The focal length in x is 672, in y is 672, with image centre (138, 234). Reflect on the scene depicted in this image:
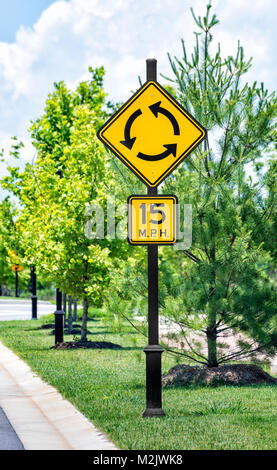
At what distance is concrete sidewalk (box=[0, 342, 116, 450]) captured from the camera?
258 inches

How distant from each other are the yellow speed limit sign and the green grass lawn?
6.62ft

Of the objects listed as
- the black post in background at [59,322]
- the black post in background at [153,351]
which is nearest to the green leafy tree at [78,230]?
the black post in background at [59,322]

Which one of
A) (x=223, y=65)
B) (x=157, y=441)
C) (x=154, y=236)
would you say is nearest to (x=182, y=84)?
(x=223, y=65)

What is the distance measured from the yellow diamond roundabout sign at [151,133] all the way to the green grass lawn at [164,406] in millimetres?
2714

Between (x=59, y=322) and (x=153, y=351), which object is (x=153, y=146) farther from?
(x=59, y=322)

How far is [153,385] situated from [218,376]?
8.21ft

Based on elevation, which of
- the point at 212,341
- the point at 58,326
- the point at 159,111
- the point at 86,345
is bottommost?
the point at 86,345

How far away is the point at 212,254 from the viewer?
33.8 ft

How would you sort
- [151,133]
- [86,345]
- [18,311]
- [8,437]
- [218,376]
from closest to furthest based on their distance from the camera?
[8,437] < [151,133] < [218,376] < [86,345] < [18,311]

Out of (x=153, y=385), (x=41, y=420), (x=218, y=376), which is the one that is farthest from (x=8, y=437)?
(x=218, y=376)

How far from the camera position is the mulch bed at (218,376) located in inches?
390

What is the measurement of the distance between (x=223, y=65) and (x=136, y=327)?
13.8 ft

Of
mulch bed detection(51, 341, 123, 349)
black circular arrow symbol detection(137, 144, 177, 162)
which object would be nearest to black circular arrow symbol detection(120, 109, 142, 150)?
black circular arrow symbol detection(137, 144, 177, 162)

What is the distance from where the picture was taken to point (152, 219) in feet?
25.4
